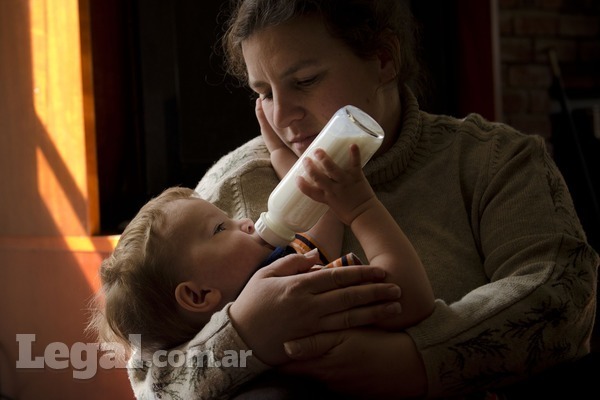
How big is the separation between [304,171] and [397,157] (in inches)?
11.8

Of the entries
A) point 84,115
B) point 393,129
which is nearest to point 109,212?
point 84,115

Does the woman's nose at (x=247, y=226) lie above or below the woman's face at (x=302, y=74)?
below

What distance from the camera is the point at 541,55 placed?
139 inches

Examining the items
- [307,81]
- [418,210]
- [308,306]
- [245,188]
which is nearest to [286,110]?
[307,81]

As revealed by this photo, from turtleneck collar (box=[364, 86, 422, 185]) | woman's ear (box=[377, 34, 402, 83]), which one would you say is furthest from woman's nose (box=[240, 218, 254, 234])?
woman's ear (box=[377, 34, 402, 83])

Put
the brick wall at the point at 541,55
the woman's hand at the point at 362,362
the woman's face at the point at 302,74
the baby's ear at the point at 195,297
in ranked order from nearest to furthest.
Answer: the woman's hand at the point at 362,362
the baby's ear at the point at 195,297
the woman's face at the point at 302,74
the brick wall at the point at 541,55

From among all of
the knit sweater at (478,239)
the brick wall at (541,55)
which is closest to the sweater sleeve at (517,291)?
the knit sweater at (478,239)

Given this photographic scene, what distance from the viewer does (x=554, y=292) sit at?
3.63 feet

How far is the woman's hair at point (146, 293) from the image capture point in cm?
115

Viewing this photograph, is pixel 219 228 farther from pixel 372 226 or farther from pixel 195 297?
pixel 372 226

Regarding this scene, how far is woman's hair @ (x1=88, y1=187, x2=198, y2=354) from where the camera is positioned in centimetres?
115

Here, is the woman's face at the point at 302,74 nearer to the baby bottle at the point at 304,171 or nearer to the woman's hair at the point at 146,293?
the baby bottle at the point at 304,171

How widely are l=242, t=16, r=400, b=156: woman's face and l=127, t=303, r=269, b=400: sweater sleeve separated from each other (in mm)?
362

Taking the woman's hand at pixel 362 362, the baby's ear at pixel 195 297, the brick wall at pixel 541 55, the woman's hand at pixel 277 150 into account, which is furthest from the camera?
the brick wall at pixel 541 55
